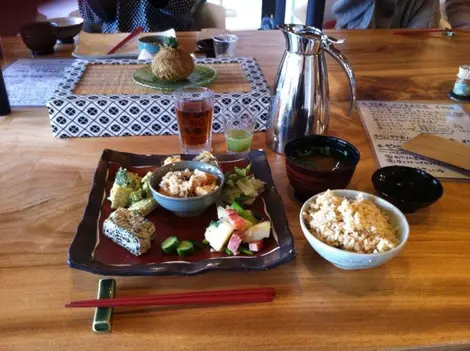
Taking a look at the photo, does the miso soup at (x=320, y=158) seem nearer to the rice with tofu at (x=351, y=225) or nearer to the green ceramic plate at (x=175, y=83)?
the rice with tofu at (x=351, y=225)

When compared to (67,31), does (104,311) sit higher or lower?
lower

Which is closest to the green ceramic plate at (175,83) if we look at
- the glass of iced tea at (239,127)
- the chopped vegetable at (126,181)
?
the glass of iced tea at (239,127)

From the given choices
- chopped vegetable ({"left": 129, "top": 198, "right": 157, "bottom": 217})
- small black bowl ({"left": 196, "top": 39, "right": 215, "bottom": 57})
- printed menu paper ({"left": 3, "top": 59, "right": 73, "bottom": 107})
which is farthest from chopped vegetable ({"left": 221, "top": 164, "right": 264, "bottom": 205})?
small black bowl ({"left": 196, "top": 39, "right": 215, "bottom": 57})

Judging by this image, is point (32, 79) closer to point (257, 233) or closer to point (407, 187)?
point (257, 233)

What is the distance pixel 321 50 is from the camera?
936mm

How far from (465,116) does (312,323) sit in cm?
89

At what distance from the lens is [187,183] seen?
773 millimetres

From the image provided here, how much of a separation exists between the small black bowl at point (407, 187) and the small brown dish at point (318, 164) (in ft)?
0.25

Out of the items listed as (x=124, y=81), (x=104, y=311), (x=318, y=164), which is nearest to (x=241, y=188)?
(x=318, y=164)

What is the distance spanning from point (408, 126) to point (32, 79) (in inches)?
43.9

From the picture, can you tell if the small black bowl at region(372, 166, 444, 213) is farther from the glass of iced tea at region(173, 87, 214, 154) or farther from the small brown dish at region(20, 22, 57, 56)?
the small brown dish at region(20, 22, 57, 56)

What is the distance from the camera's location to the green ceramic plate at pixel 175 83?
1114mm

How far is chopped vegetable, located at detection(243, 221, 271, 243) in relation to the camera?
0.71 metres

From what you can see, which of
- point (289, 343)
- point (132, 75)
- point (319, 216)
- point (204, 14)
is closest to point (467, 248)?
point (319, 216)
